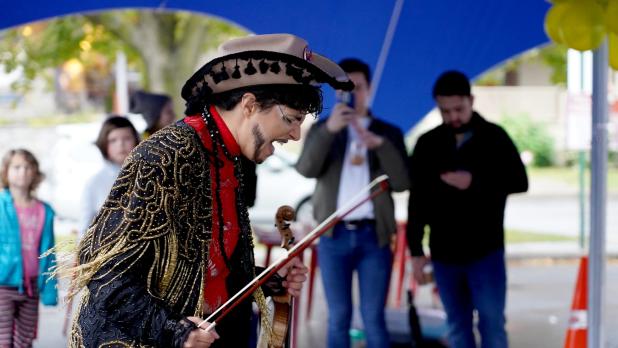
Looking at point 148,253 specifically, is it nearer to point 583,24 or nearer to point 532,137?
point 583,24

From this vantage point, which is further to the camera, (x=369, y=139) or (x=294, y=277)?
(x=369, y=139)

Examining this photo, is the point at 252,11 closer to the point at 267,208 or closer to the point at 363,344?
the point at 363,344

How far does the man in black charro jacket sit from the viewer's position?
2512 mm

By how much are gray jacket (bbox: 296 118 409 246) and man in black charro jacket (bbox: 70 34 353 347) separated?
2.81 m

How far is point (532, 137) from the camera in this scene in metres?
25.3

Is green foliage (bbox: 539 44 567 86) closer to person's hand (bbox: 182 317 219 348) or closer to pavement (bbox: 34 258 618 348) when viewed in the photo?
pavement (bbox: 34 258 618 348)

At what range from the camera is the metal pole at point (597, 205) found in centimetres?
492

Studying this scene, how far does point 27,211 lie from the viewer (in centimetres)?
573

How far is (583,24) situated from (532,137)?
851 inches

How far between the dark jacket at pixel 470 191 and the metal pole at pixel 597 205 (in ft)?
1.70

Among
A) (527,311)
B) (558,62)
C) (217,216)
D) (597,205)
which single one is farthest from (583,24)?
(558,62)

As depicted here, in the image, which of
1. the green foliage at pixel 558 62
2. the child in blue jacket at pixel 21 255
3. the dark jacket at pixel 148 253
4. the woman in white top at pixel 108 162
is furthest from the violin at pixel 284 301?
the green foliage at pixel 558 62

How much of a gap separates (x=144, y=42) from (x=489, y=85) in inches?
684

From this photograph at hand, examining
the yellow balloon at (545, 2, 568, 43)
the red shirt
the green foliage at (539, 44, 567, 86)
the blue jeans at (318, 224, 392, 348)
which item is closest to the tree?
the green foliage at (539, 44, 567, 86)
